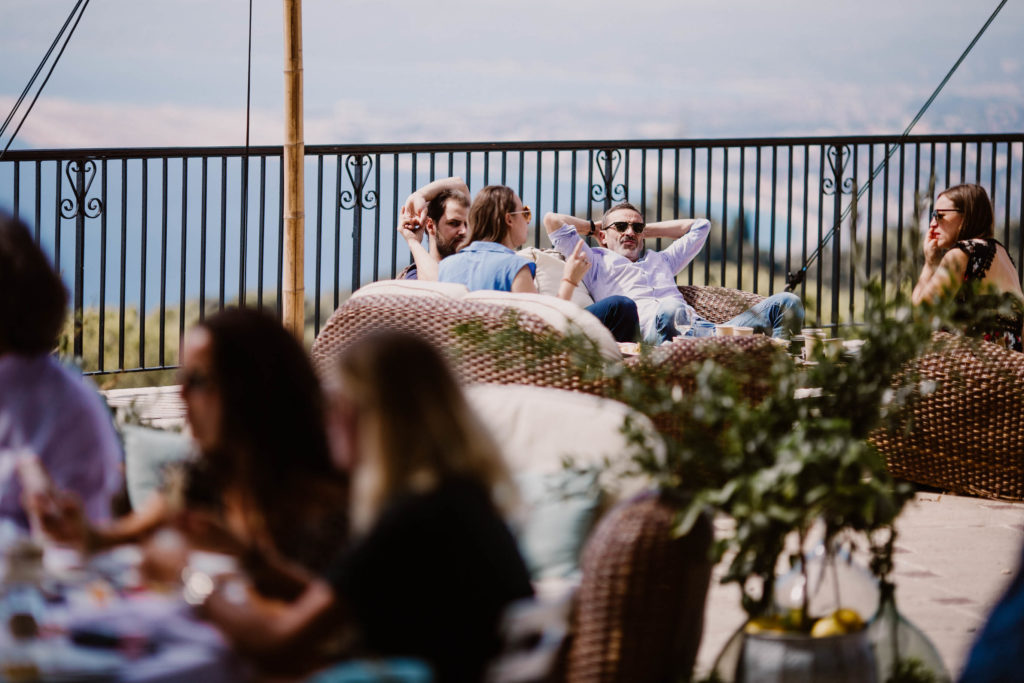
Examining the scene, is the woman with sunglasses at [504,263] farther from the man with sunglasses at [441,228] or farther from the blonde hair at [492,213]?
the man with sunglasses at [441,228]

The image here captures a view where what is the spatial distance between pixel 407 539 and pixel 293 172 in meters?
2.65

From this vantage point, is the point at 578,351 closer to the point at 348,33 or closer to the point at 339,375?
the point at 339,375

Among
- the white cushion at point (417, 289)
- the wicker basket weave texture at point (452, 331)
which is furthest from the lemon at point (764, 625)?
the white cushion at point (417, 289)

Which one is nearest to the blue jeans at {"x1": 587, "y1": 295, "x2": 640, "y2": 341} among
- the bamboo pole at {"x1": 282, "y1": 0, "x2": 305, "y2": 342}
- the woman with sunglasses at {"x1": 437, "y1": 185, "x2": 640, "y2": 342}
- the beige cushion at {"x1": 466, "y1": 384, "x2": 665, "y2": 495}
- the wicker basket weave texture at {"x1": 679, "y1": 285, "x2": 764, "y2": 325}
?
the woman with sunglasses at {"x1": 437, "y1": 185, "x2": 640, "y2": 342}

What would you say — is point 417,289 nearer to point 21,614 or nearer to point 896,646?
point 896,646

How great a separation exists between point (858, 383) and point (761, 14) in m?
8.80

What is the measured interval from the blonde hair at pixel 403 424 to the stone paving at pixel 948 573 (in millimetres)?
1303

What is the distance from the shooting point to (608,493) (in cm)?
223

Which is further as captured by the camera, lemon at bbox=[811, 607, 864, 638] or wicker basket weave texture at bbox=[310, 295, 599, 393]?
wicker basket weave texture at bbox=[310, 295, 599, 393]

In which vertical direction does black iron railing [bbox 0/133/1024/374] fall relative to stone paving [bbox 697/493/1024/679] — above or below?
above

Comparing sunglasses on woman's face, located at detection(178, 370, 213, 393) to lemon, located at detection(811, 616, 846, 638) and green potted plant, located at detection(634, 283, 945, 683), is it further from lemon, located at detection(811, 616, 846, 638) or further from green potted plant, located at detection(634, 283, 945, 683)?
lemon, located at detection(811, 616, 846, 638)

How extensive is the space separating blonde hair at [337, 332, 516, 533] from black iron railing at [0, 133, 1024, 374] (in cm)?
428

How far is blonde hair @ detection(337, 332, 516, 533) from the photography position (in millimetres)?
1481

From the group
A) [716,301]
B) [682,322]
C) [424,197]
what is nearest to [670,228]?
[716,301]
